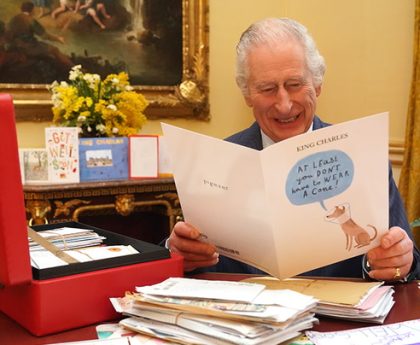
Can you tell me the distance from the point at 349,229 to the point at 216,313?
0.44 metres

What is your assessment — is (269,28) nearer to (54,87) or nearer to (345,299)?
(345,299)

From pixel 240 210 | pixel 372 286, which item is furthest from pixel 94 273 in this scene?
pixel 372 286

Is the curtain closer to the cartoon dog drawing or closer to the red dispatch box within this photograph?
the cartoon dog drawing

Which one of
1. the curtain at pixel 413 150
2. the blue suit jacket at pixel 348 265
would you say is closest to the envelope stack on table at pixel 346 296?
the blue suit jacket at pixel 348 265

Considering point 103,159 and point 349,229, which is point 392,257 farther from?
point 103,159

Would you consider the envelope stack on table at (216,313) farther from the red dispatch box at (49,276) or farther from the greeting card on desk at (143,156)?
the greeting card on desk at (143,156)

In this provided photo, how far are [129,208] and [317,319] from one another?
2163 mm

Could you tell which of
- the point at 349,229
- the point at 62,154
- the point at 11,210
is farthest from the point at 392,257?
the point at 62,154

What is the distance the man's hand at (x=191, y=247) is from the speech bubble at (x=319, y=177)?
0.31 meters

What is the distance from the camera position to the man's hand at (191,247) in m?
1.39

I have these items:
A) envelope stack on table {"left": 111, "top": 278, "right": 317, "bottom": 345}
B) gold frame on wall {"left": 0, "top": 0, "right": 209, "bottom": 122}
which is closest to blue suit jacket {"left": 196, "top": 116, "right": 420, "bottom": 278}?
envelope stack on table {"left": 111, "top": 278, "right": 317, "bottom": 345}

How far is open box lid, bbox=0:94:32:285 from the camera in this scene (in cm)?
89

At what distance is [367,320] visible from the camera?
1099 mm

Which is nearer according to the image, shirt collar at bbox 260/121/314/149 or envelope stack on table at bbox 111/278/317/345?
envelope stack on table at bbox 111/278/317/345
